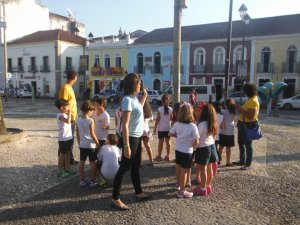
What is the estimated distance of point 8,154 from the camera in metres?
6.76

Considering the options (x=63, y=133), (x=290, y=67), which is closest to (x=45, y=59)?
(x=290, y=67)

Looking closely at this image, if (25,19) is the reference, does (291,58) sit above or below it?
below

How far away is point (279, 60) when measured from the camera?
2936 centimetres

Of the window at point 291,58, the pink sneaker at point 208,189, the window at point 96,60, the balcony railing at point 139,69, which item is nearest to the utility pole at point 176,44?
the pink sneaker at point 208,189

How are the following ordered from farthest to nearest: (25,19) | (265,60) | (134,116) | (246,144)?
(25,19) → (265,60) → (246,144) → (134,116)

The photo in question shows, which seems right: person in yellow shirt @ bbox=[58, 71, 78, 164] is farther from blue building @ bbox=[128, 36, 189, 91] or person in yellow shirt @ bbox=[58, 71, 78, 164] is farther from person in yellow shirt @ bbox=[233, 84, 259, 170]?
blue building @ bbox=[128, 36, 189, 91]

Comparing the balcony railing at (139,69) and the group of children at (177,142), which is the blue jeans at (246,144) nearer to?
the group of children at (177,142)

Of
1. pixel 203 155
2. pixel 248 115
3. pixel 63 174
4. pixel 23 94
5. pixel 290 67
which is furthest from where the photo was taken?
pixel 23 94

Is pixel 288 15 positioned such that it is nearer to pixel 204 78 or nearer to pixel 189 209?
pixel 204 78

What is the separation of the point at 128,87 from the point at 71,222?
179 centimetres

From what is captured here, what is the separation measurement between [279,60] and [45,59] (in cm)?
2991

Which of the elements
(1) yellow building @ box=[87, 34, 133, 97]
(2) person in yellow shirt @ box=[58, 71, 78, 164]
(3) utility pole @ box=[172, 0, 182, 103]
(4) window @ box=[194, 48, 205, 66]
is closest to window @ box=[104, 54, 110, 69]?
(1) yellow building @ box=[87, 34, 133, 97]

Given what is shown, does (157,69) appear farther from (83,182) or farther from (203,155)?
(203,155)

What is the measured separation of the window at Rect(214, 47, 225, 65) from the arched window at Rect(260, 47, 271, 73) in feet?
12.5
